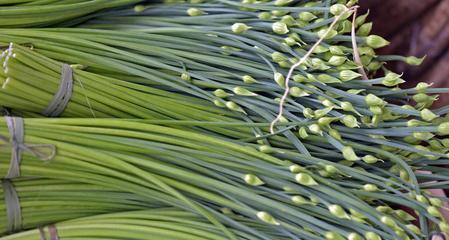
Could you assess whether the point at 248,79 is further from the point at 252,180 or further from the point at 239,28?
the point at 252,180

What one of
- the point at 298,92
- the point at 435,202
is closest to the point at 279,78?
the point at 298,92

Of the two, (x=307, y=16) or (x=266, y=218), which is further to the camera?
(x=307, y=16)

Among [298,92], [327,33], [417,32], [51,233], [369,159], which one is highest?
[417,32]

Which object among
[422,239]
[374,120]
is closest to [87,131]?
[374,120]

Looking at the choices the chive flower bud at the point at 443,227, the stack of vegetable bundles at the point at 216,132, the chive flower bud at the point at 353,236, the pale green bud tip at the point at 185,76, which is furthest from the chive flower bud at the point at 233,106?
the chive flower bud at the point at 443,227

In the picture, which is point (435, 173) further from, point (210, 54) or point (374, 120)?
point (210, 54)

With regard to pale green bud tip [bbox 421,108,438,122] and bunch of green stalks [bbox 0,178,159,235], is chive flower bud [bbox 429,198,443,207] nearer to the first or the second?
pale green bud tip [bbox 421,108,438,122]

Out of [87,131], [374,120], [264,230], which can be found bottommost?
[264,230]
